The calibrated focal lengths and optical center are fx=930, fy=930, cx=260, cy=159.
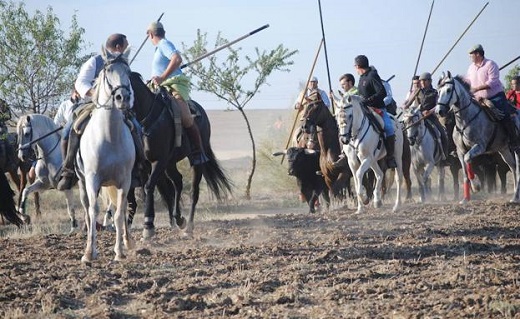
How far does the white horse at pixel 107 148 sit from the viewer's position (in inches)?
434

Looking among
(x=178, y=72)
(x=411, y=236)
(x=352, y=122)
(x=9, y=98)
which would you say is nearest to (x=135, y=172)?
(x=178, y=72)

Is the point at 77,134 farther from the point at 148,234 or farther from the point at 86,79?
the point at 148,234

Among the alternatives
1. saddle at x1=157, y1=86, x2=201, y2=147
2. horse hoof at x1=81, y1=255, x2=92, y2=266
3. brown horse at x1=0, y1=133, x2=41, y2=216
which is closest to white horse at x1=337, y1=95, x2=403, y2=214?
saddle at x1=157, y1=86, x2=201, y2=147

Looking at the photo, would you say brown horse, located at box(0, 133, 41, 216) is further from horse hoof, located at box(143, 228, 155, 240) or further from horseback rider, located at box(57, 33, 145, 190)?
horseback rider, located at box(57, 33, 145, 190)

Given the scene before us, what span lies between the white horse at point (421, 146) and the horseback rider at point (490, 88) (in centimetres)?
365

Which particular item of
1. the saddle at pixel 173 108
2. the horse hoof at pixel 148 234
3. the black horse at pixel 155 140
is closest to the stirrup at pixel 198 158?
the black horse at pixel 155 140

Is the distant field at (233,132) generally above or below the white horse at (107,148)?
above

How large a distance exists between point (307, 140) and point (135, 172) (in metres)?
8.98

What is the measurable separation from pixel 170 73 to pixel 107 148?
105 inches

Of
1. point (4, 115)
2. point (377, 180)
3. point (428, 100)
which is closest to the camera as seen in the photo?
point (377, 180)

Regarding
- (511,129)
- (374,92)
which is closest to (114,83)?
(374,92)

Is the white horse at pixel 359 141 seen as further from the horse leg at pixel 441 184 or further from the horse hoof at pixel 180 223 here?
the horse leg at pixel 441 184

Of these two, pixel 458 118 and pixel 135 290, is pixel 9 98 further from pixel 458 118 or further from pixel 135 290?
pixel 135 290

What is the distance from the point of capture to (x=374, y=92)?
1848cm
